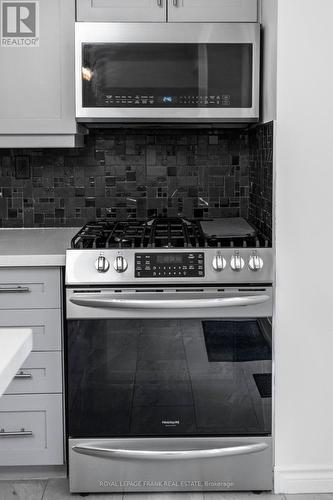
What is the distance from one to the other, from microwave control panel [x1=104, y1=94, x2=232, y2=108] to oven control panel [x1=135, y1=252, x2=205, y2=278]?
62 centimetres

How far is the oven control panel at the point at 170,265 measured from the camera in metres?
2.70

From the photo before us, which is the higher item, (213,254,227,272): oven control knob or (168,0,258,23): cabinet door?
(168,0,258,23): cabinet door

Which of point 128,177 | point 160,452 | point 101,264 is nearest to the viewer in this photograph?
point 101,264

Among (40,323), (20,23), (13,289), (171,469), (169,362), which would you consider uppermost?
(20,23)

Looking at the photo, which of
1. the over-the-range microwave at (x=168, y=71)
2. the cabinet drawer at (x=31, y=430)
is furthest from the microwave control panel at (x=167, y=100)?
the cabinet drawer at (x=31, y=430)

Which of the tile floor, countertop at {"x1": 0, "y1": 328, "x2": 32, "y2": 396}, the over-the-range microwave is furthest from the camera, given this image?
the over-the-range microwave

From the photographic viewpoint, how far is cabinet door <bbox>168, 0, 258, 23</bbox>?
2.95 meters

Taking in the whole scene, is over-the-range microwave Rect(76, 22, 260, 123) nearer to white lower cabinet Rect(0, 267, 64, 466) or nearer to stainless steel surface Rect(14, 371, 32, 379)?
white lower cabinet Rect(0, 267, 64, 466)

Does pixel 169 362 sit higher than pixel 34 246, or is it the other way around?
pixel 34 246

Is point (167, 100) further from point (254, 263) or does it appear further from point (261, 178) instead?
point (254, 263)

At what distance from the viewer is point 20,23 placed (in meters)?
2.98

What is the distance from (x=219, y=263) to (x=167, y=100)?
705 mm

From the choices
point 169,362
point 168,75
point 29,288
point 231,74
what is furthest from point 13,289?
point 231,74

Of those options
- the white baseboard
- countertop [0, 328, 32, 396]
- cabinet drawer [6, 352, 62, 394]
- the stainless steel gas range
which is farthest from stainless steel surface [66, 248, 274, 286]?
countertop [0, 328, 32, 396]
